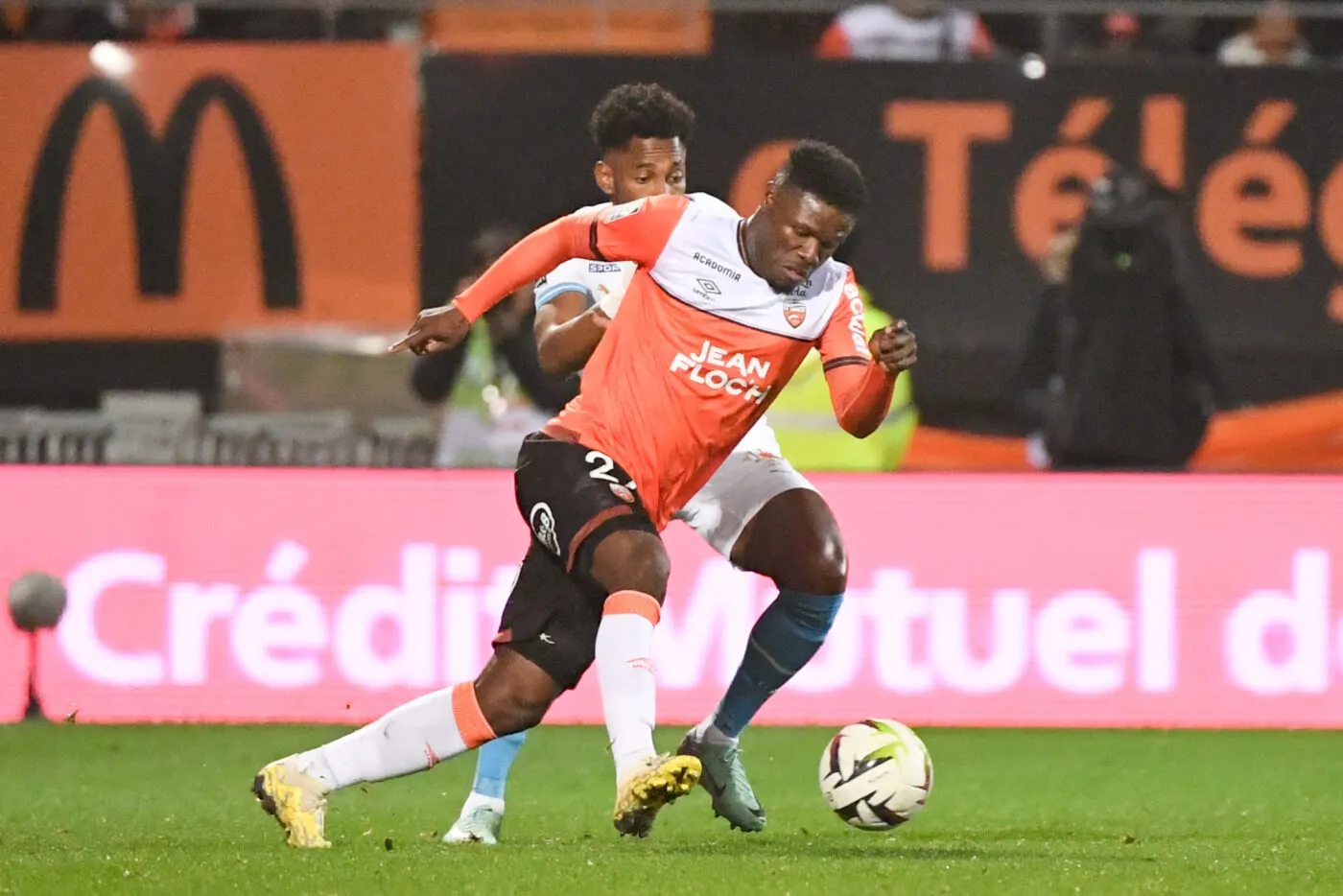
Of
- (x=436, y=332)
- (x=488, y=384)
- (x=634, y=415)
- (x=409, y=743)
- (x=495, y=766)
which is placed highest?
(x=436, y=332)

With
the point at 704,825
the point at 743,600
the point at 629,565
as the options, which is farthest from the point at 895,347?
the point at 743,600

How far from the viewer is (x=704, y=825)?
23.7 feet

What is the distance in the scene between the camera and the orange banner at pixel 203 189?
1129 cm

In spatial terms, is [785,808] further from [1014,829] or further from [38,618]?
[38,618]

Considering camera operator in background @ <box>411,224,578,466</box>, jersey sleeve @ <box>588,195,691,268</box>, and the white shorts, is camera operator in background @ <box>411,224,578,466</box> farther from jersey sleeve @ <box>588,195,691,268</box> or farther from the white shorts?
jersey sleeve @ <box>588,195,691,268</box>

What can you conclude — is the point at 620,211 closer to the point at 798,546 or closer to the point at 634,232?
the point at 634,232

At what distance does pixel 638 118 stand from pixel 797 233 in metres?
1.31

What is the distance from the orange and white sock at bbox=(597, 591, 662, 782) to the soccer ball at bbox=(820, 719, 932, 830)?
0.66 m

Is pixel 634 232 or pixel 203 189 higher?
pixel 634 232

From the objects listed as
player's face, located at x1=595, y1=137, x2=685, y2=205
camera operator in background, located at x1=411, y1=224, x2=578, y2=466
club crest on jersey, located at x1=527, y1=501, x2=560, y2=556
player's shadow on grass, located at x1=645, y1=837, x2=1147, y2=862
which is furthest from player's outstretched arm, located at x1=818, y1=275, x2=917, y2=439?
camera operator in background, located at x1=411, y1=224, x2=578, y2=466

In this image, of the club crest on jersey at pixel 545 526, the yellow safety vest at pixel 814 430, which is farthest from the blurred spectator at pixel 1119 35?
the club crest on jersey at pixel 545 526

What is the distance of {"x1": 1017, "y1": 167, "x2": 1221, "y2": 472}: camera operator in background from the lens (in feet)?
36.3

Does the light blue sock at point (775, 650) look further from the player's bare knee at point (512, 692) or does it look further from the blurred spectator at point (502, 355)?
the blurred spectator at point (502, 355)

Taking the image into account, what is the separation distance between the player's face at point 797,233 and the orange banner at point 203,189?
5.39m
